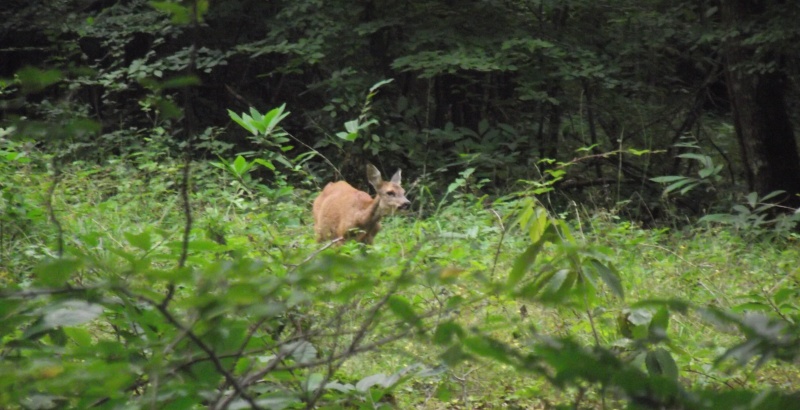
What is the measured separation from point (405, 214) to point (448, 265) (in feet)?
10.9

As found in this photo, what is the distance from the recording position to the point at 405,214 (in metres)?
7.92

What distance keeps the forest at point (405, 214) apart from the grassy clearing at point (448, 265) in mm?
29

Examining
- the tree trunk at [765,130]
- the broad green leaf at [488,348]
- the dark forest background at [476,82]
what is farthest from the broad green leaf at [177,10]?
the tree trunk at [765,130]

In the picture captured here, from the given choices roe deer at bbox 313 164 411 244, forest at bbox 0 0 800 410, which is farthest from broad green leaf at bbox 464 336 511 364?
roe deer at bbox 313 164 411 244

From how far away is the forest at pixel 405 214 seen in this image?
143 cm

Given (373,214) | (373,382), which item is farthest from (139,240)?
(373,214)

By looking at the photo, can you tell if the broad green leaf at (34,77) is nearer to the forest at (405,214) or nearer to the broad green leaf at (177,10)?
the forest at (405,214)

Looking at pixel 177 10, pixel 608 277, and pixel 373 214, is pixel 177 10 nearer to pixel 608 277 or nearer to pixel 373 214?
pixel 608 277

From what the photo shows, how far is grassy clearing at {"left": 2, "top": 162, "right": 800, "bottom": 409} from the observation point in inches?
111

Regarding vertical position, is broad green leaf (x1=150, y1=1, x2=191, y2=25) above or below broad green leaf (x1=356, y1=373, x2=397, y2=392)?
above

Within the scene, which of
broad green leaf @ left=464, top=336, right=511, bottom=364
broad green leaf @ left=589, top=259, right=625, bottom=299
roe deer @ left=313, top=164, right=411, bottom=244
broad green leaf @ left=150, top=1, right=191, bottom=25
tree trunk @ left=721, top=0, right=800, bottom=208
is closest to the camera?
broad green leaf @ left=464, top=336, right=511, bottom=364

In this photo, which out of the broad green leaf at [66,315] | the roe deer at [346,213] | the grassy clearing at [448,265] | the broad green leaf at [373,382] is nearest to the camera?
the broad green leaf at [66,315]

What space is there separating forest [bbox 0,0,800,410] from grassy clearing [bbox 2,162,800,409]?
29mm

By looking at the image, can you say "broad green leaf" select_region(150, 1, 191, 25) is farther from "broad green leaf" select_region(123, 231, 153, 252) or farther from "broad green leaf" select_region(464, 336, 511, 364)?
"broad green leaf" select_region(464, 336, 511, 364)
